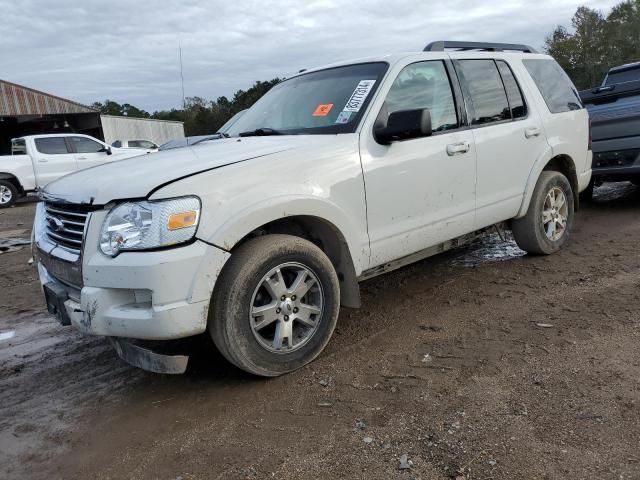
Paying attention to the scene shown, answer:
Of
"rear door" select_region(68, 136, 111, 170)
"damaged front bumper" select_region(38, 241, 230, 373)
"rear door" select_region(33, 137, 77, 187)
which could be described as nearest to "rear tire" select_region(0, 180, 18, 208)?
"rear door" select_region(33, 137, 77, 187)

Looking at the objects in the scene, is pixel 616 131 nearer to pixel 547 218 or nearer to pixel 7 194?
pixel 547 218

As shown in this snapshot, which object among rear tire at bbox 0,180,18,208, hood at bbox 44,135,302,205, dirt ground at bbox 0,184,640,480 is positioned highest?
hood at bbox 44,135,302,205

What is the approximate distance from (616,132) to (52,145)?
13.6 m

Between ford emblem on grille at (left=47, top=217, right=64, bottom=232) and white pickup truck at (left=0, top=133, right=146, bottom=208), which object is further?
white pickup truck at (left=0, top=133, right=146, bottom=208)

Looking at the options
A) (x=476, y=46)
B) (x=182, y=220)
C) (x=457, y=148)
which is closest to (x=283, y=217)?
(x=182, y=220)

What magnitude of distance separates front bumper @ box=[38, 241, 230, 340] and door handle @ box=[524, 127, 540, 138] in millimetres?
3143

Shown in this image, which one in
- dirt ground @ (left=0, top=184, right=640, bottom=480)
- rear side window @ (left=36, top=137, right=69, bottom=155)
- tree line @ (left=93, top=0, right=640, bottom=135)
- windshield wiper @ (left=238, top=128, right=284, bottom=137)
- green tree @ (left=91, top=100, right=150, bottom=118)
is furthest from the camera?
green tree @ (left=91, top=100, right=150, bottom=118)

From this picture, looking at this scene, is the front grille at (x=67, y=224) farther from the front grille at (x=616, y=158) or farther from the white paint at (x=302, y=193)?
the front grille at (x=616, y=158)

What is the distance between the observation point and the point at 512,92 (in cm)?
488

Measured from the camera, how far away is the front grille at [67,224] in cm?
304

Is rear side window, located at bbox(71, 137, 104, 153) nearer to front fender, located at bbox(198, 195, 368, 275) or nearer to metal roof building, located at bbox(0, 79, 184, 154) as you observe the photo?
metal roof building, located at bbox(0, 79, 184, 154)

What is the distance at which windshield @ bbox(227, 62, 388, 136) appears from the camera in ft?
12.3

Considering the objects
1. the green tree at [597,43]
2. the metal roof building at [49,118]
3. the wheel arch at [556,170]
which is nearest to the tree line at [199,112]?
the metal roof building at [49,118]

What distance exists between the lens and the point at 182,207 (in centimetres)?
282
